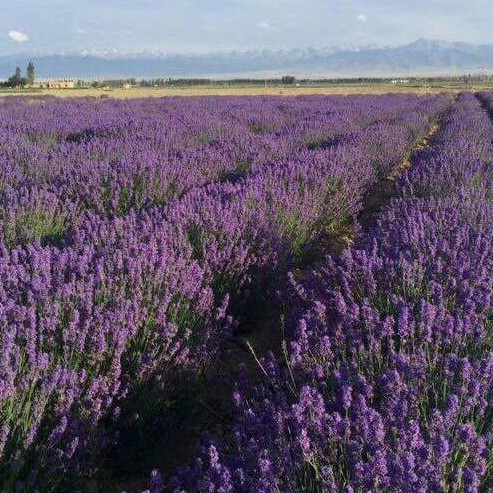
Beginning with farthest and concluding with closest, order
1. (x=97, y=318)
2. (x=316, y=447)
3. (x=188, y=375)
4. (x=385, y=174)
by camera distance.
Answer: (x=385, y=174)
(x=188, y=375)
(x=97, y=318)
(x=316, y=447)

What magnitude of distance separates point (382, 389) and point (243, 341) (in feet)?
5.49

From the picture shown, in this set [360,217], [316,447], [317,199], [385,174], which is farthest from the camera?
[385,174]

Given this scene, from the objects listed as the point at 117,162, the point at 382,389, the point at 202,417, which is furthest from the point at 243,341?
the point at 117,162

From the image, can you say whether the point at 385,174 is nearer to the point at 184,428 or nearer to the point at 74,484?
the point at 184,428

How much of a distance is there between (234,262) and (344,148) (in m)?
3.70

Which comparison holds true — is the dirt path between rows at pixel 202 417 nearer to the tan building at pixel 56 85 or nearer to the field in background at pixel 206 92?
the field in background at pixel 206 92

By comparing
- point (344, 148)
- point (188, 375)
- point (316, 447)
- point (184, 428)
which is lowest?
point (184, 428)

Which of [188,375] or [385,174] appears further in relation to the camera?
[385,174]

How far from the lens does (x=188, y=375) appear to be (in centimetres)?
240

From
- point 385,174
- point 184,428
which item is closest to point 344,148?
point 385,174

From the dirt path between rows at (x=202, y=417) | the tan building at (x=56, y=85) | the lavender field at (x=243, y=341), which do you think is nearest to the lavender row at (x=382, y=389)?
the lavender field at (x=243, y=341)

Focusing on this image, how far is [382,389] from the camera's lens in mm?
1719

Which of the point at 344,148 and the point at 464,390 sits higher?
the point at 344,148

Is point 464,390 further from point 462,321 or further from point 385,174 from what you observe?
point 385,174
